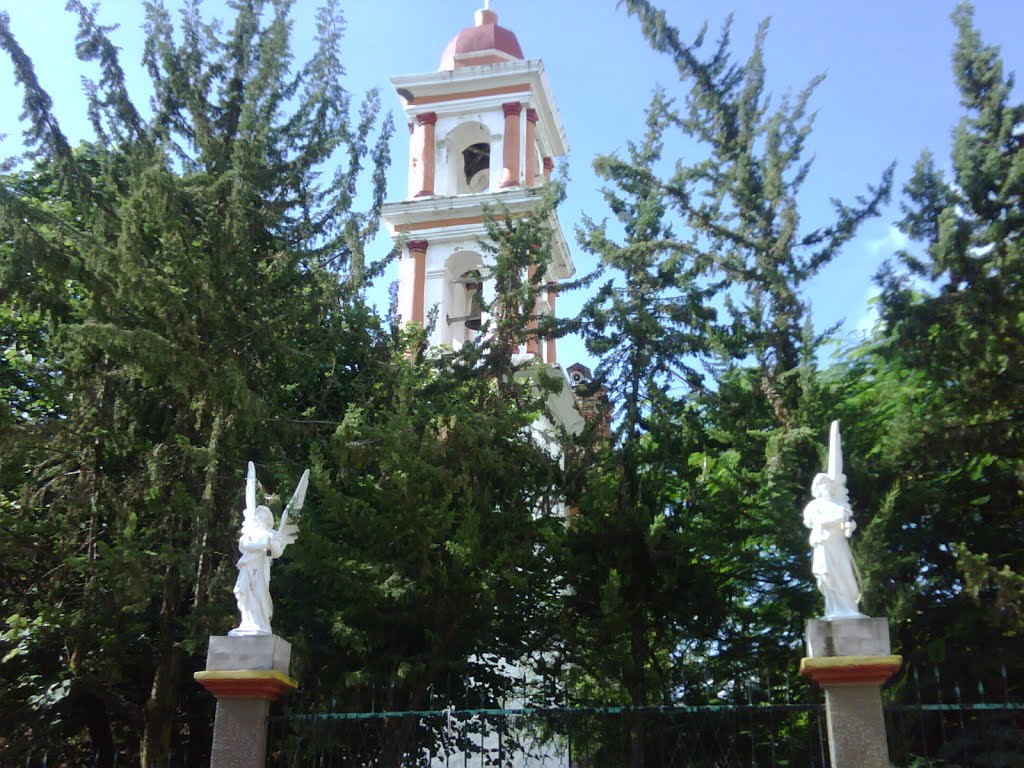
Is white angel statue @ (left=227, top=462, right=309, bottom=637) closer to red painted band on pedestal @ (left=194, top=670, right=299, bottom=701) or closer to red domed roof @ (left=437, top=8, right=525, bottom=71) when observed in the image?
red painted band on pedestal @ (left=194, top=670, right=299, bottom=701)

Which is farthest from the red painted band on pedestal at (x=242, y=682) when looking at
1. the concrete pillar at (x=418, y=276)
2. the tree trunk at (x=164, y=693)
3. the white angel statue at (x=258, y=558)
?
the concrete pillar at (x=418, y=276)

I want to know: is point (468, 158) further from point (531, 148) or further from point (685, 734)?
point (685, 734)

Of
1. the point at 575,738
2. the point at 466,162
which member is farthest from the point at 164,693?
the point at 466,162

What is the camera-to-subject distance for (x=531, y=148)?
2462 centimetres

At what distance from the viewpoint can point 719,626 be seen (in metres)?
13.5

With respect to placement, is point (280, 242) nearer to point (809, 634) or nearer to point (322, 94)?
point (322, 94)

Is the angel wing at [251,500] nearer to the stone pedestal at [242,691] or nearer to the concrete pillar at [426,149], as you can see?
the stone pedestal at [242,691]

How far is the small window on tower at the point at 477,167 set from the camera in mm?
25984

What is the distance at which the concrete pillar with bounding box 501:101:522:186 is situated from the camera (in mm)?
23681

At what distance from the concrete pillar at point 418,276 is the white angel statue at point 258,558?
12587 millimetres

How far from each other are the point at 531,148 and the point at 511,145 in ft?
1.92

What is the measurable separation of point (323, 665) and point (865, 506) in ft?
20.4

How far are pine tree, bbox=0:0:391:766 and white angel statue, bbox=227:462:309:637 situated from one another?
1.86 m

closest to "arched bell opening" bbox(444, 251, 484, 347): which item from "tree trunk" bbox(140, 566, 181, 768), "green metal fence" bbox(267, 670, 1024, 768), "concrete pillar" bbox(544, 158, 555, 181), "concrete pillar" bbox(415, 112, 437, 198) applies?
"concrete pillar" bbox(415, 112, 437, 198)
